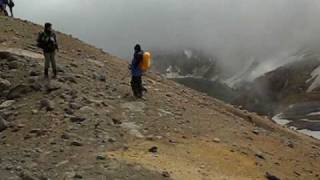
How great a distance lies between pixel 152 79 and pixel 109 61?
2764 millimetres

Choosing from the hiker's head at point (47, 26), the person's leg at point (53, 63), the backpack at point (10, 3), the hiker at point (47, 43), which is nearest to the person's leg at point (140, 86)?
the person's leg at point (53, 63)

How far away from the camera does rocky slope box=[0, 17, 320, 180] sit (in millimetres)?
24438

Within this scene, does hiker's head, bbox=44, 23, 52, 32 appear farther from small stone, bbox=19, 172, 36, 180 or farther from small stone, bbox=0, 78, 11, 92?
small stone, bbox=19, 172, 36, 180

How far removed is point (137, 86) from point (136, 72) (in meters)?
0.72

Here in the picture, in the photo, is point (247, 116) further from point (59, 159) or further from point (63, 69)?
point (59, 159)

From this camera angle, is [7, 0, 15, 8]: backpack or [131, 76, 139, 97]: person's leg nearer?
[131, 76, 139, 97]: person's leg

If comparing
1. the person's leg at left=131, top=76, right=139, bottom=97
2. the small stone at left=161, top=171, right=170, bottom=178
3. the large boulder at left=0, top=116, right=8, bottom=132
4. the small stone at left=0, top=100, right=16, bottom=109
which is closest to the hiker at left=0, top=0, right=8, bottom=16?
the person's leg at left=131, top=76, right=139, bottom=97

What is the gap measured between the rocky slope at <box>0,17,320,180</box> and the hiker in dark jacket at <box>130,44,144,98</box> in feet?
1.56

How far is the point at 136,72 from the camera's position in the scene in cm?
3234

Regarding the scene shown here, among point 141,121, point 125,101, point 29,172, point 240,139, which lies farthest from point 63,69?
point 29,172

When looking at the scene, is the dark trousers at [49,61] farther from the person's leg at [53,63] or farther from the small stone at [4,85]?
the small stone at [4,85]

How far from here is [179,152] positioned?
27.0 metres

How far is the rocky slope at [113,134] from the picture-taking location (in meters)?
24.4

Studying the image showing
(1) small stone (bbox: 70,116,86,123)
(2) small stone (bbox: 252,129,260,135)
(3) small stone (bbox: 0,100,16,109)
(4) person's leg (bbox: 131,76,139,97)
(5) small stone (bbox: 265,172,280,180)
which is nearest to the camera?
(5) small stone (bbox: 265,172,280,180)
